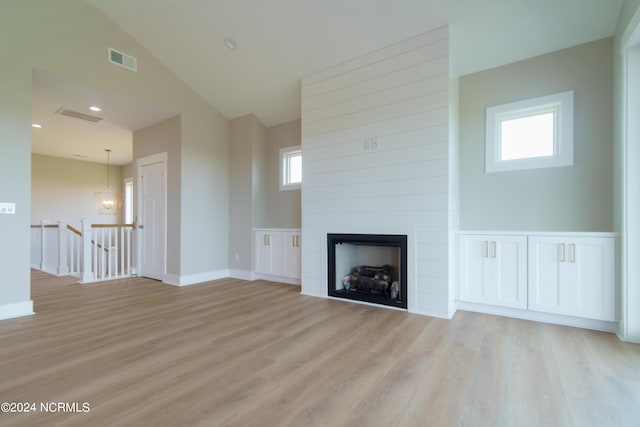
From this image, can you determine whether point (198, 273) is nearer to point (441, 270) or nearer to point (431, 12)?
point (441, 270)

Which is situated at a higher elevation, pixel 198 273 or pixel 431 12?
pixel 431 12

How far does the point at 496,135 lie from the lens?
345cm

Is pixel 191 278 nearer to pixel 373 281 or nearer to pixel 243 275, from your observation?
pixel 243 275

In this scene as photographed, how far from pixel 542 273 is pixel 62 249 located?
304 inches

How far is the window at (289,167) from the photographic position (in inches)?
204

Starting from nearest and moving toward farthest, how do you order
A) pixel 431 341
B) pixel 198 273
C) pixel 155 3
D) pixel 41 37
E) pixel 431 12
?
pixel 431 341, pixel 431 12, pixel 41 37, pixel 155 3, pixel 198 273

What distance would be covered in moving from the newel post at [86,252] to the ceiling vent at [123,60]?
8.61 ft

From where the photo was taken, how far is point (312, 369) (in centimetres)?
201

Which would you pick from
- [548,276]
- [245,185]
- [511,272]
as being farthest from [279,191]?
[548,276]

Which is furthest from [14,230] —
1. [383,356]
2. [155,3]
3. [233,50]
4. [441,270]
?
[441,270]

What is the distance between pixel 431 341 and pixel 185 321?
2356mm

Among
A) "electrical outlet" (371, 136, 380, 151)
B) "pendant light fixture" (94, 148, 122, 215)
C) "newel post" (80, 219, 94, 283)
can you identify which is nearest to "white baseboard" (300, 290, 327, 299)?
"electrical outlet" (371, 136, 380, 151)

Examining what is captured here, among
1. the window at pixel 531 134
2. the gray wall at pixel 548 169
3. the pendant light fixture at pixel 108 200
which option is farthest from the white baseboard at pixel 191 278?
the pendant light fixture at pixel 108 200

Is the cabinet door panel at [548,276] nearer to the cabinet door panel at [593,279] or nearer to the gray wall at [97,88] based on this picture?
the cabinet door panel at [593,279]
